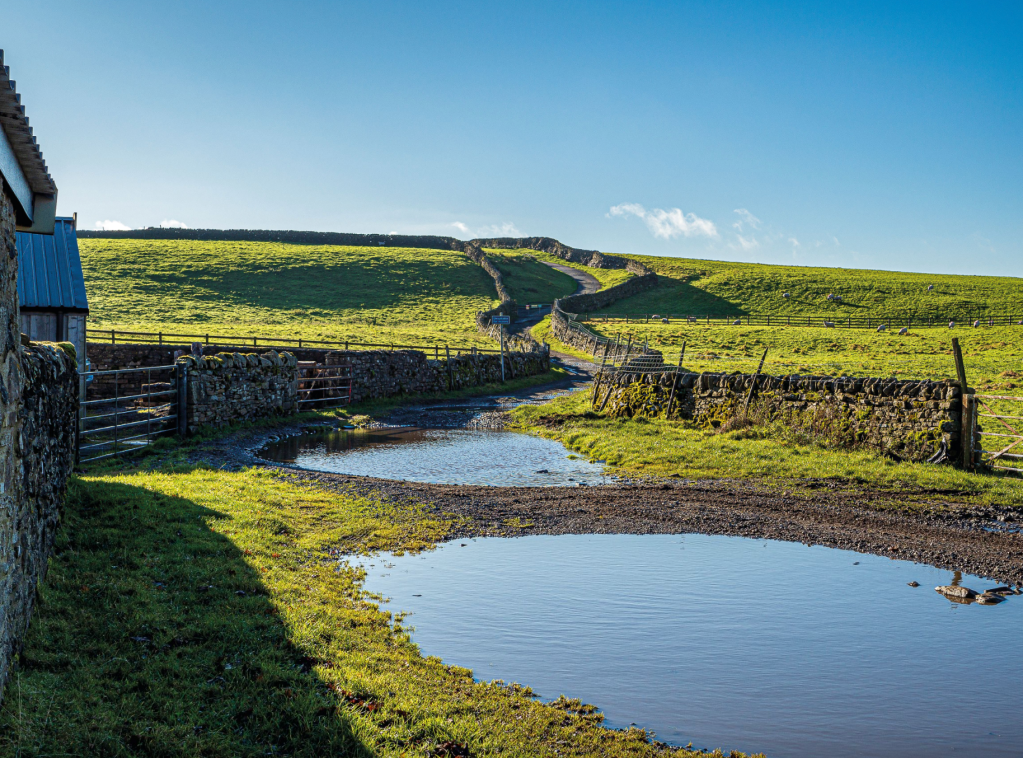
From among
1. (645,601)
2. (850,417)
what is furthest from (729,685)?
(850,417)

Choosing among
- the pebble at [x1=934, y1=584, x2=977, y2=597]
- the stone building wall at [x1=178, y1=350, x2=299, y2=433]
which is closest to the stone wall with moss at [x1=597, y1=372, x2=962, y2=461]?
the pebble at [x1=934, y1=584, x2=977, y2=597]

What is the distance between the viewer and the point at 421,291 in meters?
81.1

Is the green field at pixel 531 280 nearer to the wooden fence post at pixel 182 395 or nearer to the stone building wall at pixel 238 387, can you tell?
the stone building wall at pixel 238 387

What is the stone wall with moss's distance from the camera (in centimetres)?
1564

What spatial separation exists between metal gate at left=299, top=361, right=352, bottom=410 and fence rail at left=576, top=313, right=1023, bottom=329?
130ft

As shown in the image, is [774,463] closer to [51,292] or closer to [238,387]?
[238,387]

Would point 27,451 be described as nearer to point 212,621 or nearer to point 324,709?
point 212,621

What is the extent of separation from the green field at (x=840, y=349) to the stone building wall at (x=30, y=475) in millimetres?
27766

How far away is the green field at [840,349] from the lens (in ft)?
108

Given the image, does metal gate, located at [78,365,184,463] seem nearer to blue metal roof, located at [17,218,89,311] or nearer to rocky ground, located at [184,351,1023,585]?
blue metal roof, located at [17,218,89,311]

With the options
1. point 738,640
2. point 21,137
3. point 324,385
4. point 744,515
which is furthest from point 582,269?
point 21,137

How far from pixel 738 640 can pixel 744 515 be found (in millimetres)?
5165

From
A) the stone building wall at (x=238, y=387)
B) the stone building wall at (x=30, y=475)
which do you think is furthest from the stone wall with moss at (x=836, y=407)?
the stone building wall at (x=30, y=475)

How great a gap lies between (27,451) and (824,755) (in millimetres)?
6777
